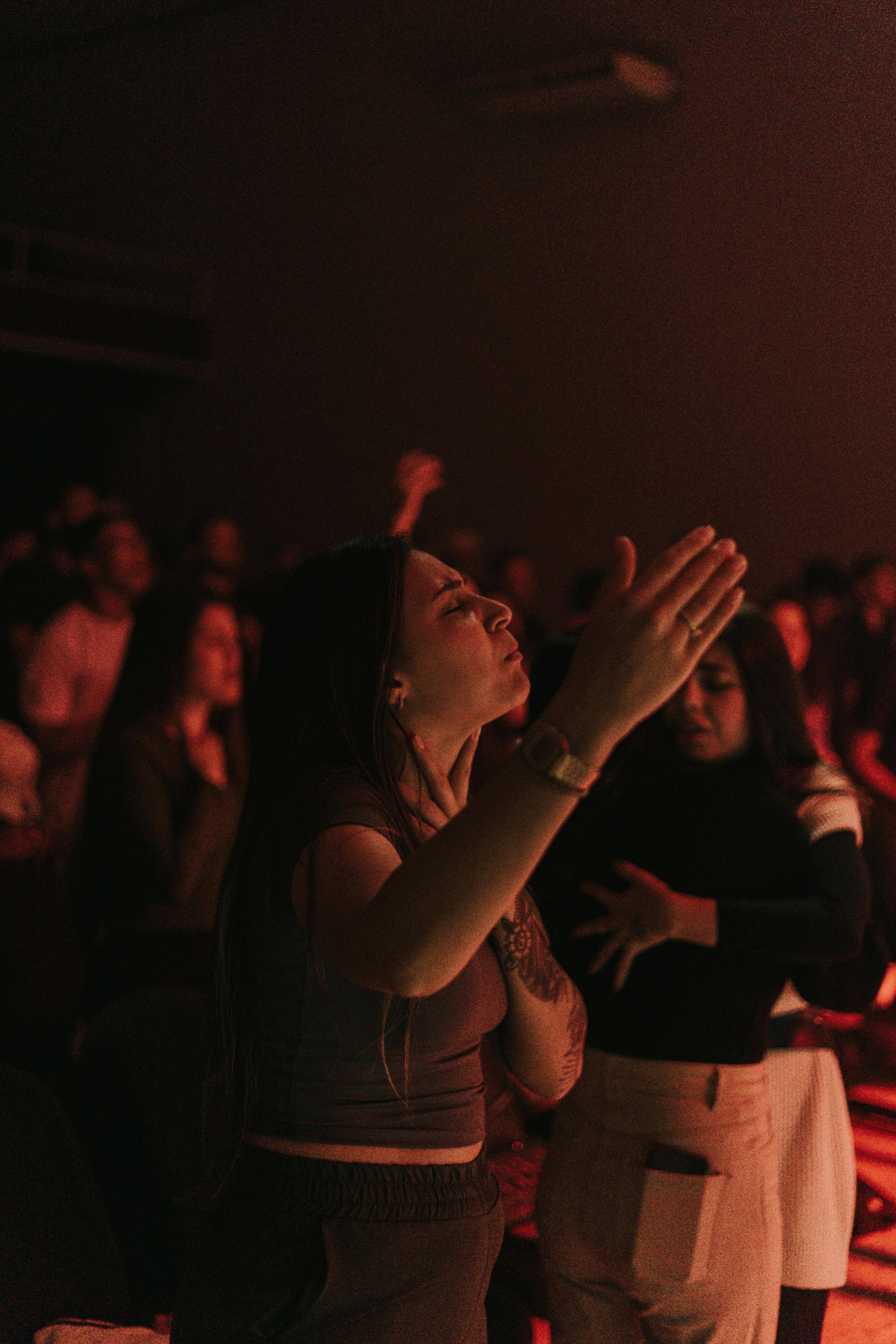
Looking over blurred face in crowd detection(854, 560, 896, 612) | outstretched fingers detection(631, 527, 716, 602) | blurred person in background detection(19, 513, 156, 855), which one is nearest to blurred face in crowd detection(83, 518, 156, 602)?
blurred person in background detection(19, 513, 156, 855)

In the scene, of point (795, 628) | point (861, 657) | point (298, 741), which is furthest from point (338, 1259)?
point (861, 657)

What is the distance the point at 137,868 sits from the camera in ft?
8.73

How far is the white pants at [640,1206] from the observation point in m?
1.33

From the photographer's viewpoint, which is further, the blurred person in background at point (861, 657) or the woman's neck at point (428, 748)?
the blurred person in background at point (861, 657)

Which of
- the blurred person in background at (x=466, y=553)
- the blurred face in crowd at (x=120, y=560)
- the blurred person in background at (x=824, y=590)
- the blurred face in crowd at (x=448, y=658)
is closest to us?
the blurred face in crowd at (x=448, y=658)

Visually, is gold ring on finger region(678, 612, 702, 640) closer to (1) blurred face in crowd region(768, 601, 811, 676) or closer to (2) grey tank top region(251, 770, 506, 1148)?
(2) grey tank top region(251, 770, 506, 1148)

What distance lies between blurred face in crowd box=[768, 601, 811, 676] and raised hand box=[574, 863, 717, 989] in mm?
2335

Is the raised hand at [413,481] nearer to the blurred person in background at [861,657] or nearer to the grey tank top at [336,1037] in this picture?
the grey tank top at [336,1037]

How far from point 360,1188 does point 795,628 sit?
312cm

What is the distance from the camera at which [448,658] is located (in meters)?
1.12

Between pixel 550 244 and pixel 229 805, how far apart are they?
571 cm

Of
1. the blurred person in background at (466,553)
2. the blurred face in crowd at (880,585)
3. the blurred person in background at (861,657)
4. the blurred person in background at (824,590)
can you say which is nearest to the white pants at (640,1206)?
the blurred person in background at (861,657)

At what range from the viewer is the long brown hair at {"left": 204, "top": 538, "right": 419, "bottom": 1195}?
105cm

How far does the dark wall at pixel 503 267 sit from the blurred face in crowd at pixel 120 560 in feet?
11.8
